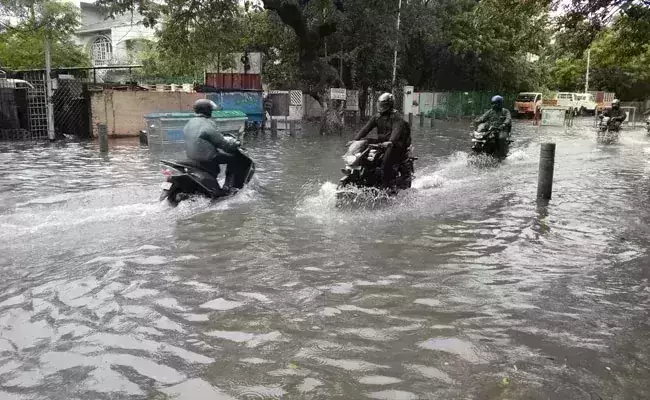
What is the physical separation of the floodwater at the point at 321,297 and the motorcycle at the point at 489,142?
12.0ft

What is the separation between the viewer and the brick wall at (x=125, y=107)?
2136 cm

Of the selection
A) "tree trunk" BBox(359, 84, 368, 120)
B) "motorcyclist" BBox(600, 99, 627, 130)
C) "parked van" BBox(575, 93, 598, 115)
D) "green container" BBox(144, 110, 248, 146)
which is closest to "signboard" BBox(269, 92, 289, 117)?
"tree trunk" BBox(359, 84, 368, 120)

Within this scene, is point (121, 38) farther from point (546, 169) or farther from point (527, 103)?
point (546, 169)

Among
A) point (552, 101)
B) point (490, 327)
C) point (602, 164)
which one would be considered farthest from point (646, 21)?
point (552, 101)

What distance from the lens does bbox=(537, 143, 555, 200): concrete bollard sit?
31.1 ft

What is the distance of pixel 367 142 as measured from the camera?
9188 millimetres

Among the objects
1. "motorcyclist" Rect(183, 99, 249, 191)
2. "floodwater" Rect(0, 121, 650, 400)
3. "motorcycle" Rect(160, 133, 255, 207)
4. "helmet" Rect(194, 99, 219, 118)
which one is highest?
"helmet" Rect(194, 99, 219, 118)

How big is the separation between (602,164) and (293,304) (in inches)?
508

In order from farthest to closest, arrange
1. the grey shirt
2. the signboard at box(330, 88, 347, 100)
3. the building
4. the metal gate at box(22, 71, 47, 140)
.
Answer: the building → the signboard at box(330, 88, 347, 100) → the metal gate at box(22, 71, 47, 140) → the grey shirt

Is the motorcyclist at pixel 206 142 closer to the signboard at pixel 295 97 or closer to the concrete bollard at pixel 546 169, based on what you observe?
the concrete bollard at pixel 546 169

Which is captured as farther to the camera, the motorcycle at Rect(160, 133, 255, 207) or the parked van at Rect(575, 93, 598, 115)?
the parked van at Rect(575, 93, 598, 115)

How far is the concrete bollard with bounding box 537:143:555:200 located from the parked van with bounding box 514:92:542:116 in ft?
107

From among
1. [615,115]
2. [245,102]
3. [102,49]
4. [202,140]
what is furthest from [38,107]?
[102,49]

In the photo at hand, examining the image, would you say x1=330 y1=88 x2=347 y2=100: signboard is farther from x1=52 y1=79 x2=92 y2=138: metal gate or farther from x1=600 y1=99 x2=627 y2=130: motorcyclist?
x1=600 y1=99 x2=627 y2=130: motorcyclist
